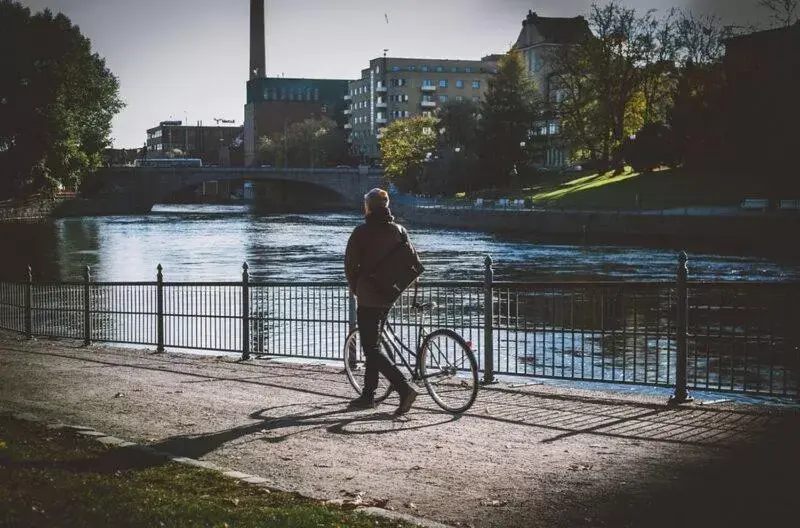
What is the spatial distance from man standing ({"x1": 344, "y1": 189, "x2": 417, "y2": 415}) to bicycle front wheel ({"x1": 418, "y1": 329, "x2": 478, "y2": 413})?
30 centimetres

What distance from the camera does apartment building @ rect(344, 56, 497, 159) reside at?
16838 centimetres

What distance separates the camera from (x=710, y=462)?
7.75 metres

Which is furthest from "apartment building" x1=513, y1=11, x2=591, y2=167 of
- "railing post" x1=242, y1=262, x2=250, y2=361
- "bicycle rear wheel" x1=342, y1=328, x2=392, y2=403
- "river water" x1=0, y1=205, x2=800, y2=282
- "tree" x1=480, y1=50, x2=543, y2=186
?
"bicycle rear wheel" x1=342, y1=328, x2=392, y2=403

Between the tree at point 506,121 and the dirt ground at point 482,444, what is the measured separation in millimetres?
81284

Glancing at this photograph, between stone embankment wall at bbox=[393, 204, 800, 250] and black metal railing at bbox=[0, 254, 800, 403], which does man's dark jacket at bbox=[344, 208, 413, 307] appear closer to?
black metal railing at bbox=[0, 254, 800, 403]

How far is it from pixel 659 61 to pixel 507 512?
80.3 m

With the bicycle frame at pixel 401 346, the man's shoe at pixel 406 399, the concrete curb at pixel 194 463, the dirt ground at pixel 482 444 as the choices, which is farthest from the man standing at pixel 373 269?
the concrete curb at pixel 194 463

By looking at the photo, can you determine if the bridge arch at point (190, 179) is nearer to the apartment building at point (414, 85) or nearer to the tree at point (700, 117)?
the apartment building at point (414, 85)

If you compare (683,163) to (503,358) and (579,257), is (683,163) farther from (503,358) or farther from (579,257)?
(503,358)

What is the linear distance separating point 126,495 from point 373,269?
382 cm

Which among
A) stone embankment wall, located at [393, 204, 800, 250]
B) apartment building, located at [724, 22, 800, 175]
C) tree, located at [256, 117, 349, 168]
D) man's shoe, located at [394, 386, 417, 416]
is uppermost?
tree, located at [256, 117, 349, 168]

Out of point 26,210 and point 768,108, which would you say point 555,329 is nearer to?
point 768,108

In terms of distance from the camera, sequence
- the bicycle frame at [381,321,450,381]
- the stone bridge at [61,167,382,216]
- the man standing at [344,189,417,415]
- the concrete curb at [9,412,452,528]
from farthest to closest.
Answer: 1. the stone bridge at [61,167,382,216]
2. the bicycle frame at [381,321,450,381]
3. the man standing at [344,189,417,415]
4. the concrete curb at [9,412,452,528]

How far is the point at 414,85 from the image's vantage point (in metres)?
169
